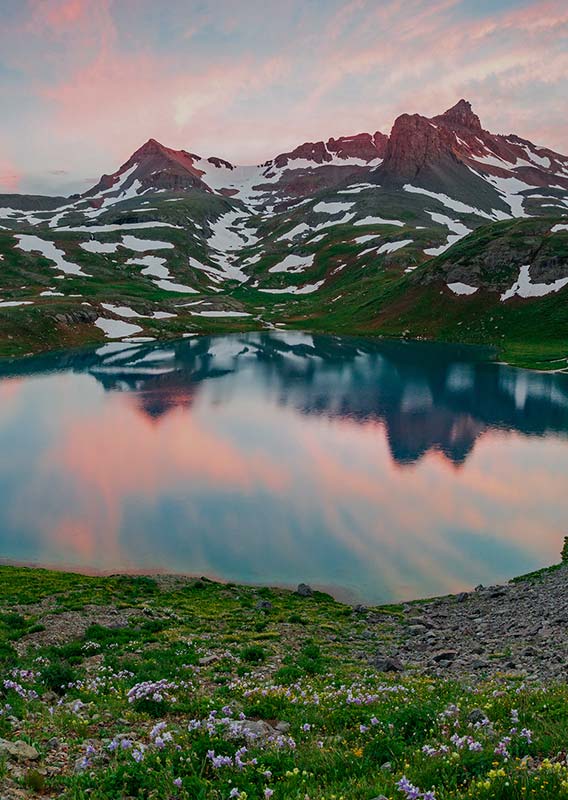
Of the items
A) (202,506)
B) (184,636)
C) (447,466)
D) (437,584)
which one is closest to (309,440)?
(447,466)

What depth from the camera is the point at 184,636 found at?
68.3 ft

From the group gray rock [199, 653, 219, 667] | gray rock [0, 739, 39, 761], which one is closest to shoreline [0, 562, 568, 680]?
gray rock [199, 653, 219, 667]

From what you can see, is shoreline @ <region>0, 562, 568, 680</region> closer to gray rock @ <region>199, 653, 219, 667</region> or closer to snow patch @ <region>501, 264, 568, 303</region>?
gray rock @ <region>199, 653, 219, 667</region>

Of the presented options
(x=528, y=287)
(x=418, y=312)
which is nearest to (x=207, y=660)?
(x=418, y=312)

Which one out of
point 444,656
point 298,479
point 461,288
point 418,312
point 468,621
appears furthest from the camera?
point 461,288

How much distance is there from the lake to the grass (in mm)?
13469

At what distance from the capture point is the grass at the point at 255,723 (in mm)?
7496

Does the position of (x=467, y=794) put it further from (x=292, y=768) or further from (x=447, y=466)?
(x=447, y=466)

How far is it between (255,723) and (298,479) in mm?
36732

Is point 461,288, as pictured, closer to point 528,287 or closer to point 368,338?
point 528,287

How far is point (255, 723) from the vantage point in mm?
10227

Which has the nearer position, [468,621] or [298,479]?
[468,621]

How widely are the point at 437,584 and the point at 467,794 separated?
83.6ft

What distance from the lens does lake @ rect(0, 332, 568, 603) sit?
33.7m
